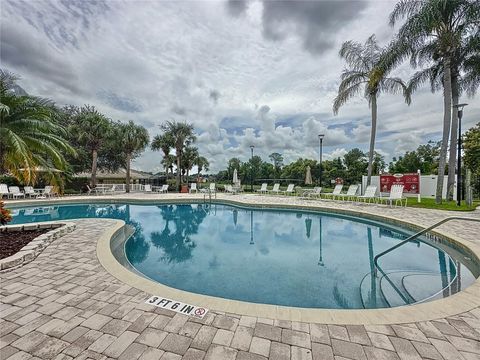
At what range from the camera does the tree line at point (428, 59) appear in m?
9.76

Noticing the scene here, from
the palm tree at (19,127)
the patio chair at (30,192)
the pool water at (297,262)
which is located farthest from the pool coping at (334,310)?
the patio chair at (30,192)

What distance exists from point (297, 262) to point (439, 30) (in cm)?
1182

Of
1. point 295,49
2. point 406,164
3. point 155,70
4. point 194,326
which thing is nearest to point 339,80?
point 295,49

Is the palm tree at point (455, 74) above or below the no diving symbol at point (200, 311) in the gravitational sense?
above

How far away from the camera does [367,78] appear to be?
1343 cm

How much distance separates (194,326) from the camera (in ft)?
7.01

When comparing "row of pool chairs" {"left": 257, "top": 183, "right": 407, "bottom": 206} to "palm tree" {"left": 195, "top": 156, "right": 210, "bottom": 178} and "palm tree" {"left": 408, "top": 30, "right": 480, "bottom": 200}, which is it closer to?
"palm tree" {"left": 408, "top": 30, "right": 480, "bottom": 200}

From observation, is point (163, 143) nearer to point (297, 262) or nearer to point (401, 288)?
point (297, 262)

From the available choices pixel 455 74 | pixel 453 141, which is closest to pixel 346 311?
pixel 453 141

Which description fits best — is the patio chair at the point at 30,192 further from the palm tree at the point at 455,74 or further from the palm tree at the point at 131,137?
the palm tree at the point at 455,74

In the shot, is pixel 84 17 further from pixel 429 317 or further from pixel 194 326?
pixel 429 317

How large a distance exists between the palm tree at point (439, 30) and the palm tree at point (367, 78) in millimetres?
1735

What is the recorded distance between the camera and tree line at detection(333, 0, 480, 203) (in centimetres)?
976

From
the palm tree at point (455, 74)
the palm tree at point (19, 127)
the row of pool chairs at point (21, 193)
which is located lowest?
the row of pool chairs at point (21, 193)
